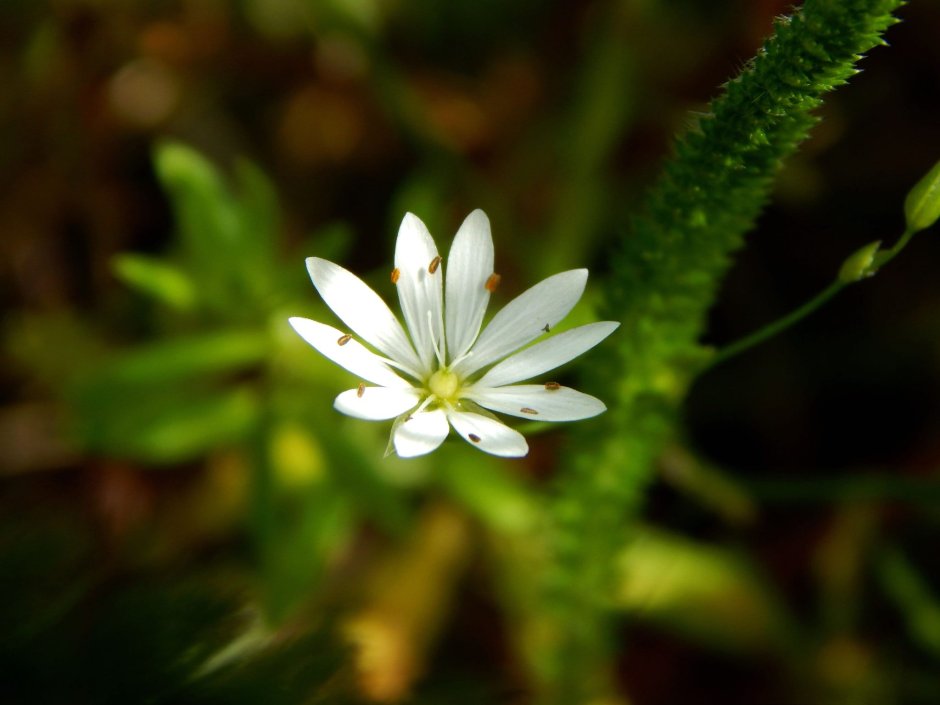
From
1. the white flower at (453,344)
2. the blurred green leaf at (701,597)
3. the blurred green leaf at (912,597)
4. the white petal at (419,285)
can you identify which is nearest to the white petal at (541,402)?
the white flower at (453,344)

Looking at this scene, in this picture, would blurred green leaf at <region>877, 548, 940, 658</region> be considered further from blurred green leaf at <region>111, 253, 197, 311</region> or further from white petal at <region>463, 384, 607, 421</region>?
blurred green leaf at <region>111, 253, 197, 311</region>

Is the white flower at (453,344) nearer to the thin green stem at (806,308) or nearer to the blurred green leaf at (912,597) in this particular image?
the thin green stem at (806,308)

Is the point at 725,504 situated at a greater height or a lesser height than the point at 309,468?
lesser

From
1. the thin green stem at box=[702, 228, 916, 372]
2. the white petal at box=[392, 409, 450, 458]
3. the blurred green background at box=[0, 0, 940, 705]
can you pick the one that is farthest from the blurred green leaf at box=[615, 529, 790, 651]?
the white petal at box=[392, 409, 450, 458]

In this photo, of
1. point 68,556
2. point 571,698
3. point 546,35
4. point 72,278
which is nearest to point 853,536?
point 571,698

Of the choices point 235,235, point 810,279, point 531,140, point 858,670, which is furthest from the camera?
point 531,140

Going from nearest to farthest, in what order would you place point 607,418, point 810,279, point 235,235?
point 607,418, point 235,235, point 810,279

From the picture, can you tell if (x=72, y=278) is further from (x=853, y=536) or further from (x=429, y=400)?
(x=853, y=536)
